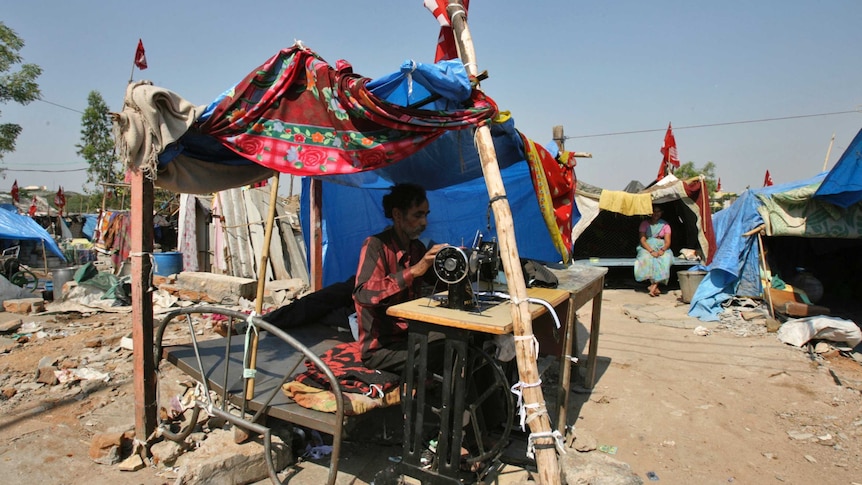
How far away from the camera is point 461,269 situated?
8.69 feet

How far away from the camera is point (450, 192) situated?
18.6 ft

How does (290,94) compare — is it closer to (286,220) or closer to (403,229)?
(403,229)

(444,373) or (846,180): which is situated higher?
(846,180)

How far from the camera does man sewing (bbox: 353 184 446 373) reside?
2934mm

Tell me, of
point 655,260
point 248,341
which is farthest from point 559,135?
point 248,341

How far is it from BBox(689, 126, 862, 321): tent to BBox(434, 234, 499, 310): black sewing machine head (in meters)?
5.60

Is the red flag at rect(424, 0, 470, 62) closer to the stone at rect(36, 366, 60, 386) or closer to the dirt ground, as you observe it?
the dirt ground

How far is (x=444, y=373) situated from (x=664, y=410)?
9.25 feet

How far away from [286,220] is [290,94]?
7.27 metres

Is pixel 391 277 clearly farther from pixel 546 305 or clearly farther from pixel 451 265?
pixel 546 305

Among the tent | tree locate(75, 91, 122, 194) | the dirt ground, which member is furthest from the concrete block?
tree locate(75, 91, 122, 194)

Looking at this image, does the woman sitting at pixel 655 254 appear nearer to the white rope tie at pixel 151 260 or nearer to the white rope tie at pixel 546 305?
the white rope tie at pixel 546 305

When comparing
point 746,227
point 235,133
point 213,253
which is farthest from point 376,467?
point 213,253

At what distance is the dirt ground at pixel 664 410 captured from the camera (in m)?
3.26
